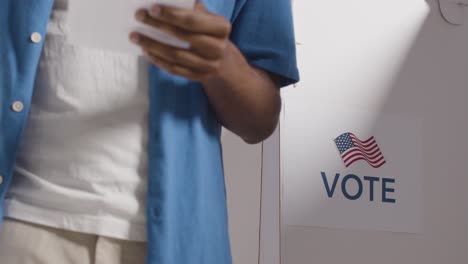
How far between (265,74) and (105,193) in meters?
0.26

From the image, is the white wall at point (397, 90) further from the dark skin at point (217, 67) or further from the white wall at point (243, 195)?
the dark skin at point (217, 67)

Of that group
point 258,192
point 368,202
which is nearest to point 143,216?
point 258,192

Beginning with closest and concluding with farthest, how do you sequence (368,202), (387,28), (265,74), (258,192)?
(265,74) → (258,192) → (368,202) → (387,28)

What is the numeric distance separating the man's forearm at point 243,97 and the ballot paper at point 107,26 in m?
0.09

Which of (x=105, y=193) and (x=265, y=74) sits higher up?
Answer: (x=265, y=74)

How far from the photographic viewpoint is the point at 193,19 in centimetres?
48

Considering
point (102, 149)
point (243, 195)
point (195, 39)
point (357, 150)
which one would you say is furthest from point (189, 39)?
point (357, 150)

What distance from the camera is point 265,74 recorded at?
685 millimetres

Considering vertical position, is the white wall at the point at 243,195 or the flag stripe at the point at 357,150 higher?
the flag stripe at the point at 357,150

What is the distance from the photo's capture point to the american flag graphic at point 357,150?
173 cm

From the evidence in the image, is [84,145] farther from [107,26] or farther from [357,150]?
[357,150]

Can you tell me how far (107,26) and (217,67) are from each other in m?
0.12

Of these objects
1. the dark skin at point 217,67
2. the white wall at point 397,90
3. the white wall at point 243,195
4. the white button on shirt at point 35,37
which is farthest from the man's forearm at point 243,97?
the white wall at point 397,90

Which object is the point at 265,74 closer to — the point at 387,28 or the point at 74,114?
the point at 74,114
